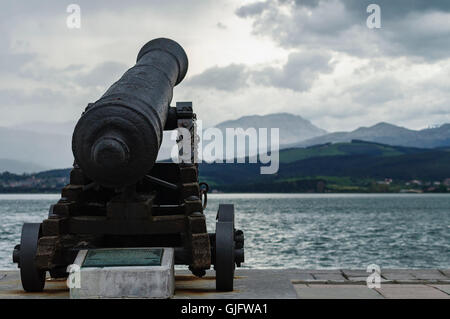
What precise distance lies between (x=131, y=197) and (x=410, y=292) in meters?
3.94

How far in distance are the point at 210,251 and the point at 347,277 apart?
3.13 metres

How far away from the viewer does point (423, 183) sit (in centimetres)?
18175

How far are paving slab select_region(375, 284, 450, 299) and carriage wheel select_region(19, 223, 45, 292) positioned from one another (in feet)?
14.7

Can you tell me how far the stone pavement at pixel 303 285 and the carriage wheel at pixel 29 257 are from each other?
0.18 metres

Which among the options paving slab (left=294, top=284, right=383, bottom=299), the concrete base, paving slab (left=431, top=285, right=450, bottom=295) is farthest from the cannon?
paving slab (left=431, top=285, right=450, bottom=295)

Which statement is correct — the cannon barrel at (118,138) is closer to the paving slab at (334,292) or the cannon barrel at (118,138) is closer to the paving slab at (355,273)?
the paving slab at (334,292)

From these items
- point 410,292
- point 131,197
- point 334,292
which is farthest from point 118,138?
point 410,292

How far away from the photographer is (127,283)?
25.4 ft

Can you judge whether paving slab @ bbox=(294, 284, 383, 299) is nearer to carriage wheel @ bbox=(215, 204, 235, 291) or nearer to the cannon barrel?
carriage wheel @ bbox=(215, 204, 235, 291)

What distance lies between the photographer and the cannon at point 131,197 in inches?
303

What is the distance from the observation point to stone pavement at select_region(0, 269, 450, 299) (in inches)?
324

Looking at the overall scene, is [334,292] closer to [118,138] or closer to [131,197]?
[131,197]
